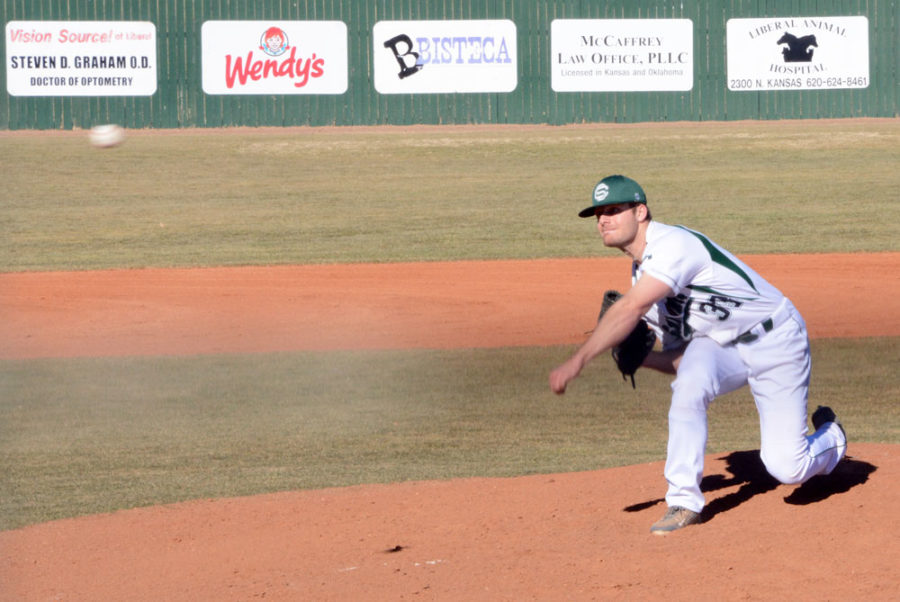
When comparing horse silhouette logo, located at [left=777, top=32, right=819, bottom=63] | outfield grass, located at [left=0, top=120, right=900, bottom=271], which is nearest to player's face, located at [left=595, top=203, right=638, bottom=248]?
outfield grass, located at [left=0, top=120, right=900, bottom=271]

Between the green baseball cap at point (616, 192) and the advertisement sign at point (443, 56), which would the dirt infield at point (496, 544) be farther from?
the advertisement sign at point (443, 56)

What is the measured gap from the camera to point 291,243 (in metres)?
18.7

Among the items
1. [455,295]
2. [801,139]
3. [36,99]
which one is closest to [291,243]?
[455,295]

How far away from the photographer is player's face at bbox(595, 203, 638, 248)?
16.7ft

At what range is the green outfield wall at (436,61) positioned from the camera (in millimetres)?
23547

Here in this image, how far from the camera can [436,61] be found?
24.0m

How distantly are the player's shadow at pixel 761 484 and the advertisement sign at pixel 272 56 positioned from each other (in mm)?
19030

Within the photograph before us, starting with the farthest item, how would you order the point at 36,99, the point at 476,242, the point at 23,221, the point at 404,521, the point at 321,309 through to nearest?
the point at 36,99
the point at 23,221
the point at 476,242
the point at 321,309
the point at 404,521

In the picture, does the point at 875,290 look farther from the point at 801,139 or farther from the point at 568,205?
the point at 801,139

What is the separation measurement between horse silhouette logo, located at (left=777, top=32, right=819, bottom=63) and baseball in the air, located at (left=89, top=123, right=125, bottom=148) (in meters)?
13.4

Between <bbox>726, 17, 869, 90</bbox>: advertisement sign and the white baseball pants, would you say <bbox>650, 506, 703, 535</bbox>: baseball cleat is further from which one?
<bbox>726, 17, 869, 90</bbox>: advertisement sign

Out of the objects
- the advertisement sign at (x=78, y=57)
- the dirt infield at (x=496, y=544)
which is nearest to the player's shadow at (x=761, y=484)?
the dirt infield at (x=496, y=544)

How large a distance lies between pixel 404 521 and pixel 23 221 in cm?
1633

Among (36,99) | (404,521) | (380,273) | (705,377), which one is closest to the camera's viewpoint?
(705,377)
